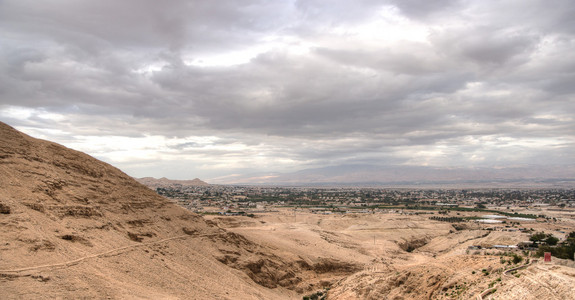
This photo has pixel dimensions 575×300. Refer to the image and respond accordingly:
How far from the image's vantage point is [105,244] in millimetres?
26828

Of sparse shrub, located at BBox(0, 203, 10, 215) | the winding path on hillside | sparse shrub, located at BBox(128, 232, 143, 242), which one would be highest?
sparse shrub, located at BBox(0, 203, 10, 215)

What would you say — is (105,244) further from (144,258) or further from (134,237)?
(134,237)

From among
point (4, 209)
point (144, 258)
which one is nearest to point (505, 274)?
point (144, 258)

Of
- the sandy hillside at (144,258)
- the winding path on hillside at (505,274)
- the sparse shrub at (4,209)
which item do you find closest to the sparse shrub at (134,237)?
the sandy hillside at (144,258)

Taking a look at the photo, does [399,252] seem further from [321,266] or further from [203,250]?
[203,250]

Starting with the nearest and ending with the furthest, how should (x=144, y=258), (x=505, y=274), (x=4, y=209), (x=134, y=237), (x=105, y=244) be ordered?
(x=4, y=209) → (x=505, y=274) → (x=105, y=244) → (x=144, y=258) → (x=134, y=237)

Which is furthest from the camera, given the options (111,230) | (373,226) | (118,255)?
(373,226)

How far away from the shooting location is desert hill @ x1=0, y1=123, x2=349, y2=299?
21297 mm

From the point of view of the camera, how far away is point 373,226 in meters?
85.6

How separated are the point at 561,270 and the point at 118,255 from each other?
26523mm

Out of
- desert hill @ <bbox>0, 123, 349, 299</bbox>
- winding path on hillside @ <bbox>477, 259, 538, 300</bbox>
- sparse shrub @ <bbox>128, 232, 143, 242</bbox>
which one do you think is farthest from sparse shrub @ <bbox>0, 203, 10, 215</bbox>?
winding path on hillside @ <bbox>477, 259, 538, 300</bbox>

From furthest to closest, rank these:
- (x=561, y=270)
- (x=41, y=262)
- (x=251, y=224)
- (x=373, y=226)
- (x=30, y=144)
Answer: (x=373, y=226) → (x=251, y=224) → (x=30, y=144) → (x=561, y=270) → (x=41, y=262)

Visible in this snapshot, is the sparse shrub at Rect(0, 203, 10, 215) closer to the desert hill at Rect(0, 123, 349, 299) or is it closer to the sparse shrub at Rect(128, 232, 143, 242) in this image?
the desert hill at Rect(0, 123, 349, 299)

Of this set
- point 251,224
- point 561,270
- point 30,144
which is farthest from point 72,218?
point 251,224
